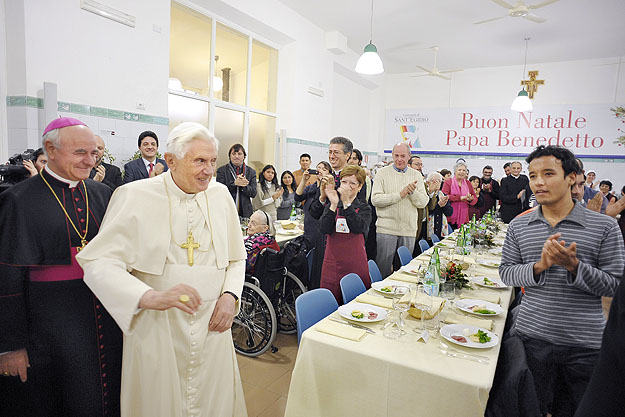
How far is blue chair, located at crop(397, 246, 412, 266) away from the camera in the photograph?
4.04 metres

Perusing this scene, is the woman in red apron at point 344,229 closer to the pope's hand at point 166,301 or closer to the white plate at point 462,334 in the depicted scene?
the white plate at point 462,334

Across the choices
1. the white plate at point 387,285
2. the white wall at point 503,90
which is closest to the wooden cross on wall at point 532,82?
the white wall at point 503,90

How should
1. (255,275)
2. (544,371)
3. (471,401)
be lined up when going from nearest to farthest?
(471,401) < (544,371) < (255,275)

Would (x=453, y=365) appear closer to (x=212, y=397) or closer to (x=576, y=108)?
(x=212, y=397)

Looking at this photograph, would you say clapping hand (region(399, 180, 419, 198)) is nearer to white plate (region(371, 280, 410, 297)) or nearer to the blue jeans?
white plate (region(371, 280, 410, 297))

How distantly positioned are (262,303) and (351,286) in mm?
1000

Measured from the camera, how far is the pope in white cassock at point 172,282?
1.47 meters

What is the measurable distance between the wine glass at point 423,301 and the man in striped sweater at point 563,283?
0.45m

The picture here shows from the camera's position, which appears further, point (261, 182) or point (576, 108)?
point (576, 108)

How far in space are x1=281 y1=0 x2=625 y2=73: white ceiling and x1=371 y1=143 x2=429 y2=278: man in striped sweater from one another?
4513mm

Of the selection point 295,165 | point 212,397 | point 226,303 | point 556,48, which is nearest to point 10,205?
point 226,303

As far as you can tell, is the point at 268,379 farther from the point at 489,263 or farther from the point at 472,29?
the point at 472,29

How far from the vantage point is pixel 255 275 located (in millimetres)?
3525

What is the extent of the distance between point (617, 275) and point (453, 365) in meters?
0.83
